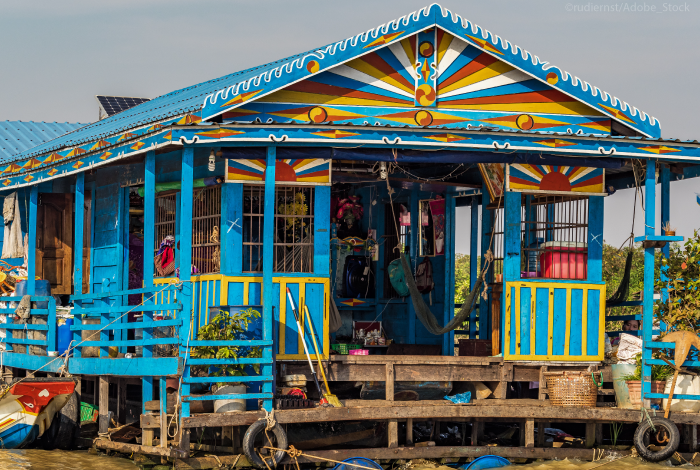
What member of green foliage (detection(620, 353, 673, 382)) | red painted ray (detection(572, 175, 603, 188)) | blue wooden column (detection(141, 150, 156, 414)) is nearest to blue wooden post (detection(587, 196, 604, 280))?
red painted ray (detection(572, 175, 603, 188))

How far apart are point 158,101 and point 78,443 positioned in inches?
277

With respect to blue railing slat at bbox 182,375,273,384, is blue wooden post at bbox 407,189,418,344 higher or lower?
higher

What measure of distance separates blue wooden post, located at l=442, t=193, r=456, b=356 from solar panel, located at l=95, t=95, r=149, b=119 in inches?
331

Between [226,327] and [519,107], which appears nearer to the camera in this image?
[226,327]

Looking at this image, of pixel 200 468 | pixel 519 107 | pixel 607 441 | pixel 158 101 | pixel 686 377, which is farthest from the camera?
pixel 158 101

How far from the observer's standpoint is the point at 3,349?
1473cm

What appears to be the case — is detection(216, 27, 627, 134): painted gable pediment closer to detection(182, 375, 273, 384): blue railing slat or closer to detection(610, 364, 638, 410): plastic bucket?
detection(610, 364, 638, 410): plastic bucket

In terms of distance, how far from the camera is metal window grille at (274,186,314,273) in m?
11.6

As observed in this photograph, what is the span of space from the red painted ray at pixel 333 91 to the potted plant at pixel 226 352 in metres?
2.96

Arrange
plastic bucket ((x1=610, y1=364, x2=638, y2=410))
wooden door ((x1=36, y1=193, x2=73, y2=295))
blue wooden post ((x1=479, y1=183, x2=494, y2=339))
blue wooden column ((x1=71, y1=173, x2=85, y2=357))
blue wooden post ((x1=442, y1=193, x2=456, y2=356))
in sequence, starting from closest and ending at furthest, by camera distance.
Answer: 1. plastic bucket ((x1=610, y1=364, x2=638, y2=410))
2. blue wooden column ((x1=71, y1=173, x2=85, y2=357))
3. blue wooden post ((x1=479, y1=183, x2=494, y2=339))
4. blue wooden post ((x1=442, y1=193, x2=456, y2=356))
5. wooden door ((x1=36, y1=193, x2=73, y2=295))

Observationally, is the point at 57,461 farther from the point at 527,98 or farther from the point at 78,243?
the point at 527,98

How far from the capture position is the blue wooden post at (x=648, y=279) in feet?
35.9

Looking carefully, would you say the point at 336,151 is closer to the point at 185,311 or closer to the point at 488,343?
the point at 185,311

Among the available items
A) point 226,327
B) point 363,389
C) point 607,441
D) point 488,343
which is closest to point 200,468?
point 226,327
